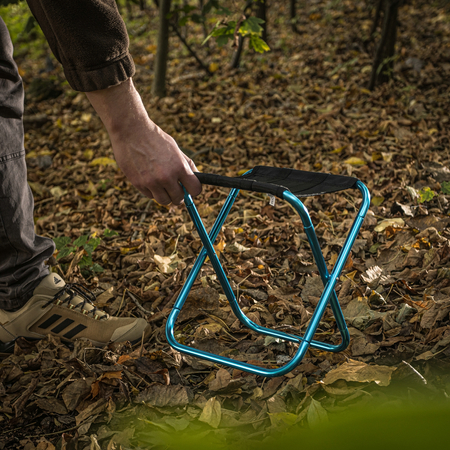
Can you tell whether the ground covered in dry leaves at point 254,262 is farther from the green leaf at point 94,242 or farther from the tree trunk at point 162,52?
the tree trunk at point 162,52

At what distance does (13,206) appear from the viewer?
1.62 metres

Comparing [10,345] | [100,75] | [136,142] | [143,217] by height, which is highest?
[100,75]

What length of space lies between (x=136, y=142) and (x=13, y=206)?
76cm

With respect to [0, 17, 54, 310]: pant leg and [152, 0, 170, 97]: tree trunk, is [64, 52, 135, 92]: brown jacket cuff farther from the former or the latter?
[152, 0, 170, 97]: tree trunk

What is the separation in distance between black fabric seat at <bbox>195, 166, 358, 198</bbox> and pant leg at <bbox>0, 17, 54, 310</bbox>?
0.83 metres

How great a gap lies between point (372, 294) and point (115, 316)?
46.2 inches

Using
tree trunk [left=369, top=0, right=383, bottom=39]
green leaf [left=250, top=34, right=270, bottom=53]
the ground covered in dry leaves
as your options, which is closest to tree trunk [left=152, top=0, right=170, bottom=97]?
the ground covered in dry leaves

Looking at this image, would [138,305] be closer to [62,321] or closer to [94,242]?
[62,321]

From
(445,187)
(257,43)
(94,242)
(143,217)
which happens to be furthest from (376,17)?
(94,242)

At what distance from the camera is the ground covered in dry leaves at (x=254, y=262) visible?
1.45m

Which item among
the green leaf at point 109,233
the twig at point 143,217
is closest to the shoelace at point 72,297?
the green leaf at point 109,233

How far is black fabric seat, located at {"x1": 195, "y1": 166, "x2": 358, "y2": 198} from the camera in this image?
3.87 ft

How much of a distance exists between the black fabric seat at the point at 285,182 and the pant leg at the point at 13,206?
83 centimetres

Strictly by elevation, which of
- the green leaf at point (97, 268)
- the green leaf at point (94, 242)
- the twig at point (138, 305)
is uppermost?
the green leaf at point (94, 242)
